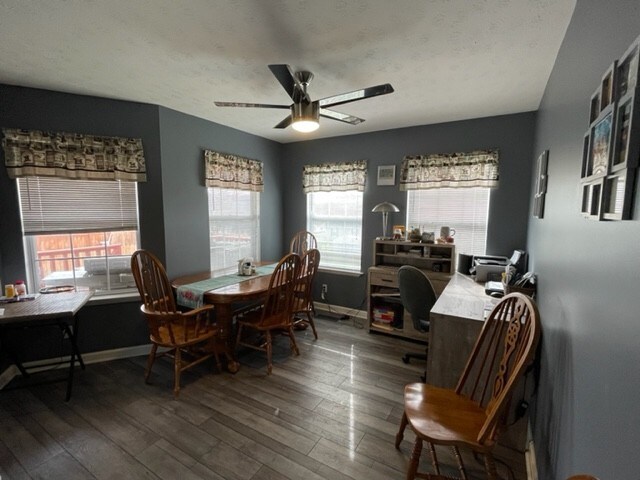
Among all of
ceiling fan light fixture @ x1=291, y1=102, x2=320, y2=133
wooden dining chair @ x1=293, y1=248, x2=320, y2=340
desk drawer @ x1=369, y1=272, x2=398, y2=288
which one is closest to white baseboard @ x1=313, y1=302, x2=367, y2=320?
desk drawer @ x1=369, y1=272, x2=398, y2=288

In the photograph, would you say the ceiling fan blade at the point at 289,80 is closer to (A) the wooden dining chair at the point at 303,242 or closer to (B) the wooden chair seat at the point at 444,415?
(B) the wooden chair seat at the point at 444,415

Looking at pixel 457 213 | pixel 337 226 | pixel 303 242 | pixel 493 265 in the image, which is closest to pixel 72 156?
pixel 303 242

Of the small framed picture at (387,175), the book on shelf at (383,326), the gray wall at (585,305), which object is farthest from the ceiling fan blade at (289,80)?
the book on shelf at (383,326)

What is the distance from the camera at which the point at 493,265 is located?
276 centimetres

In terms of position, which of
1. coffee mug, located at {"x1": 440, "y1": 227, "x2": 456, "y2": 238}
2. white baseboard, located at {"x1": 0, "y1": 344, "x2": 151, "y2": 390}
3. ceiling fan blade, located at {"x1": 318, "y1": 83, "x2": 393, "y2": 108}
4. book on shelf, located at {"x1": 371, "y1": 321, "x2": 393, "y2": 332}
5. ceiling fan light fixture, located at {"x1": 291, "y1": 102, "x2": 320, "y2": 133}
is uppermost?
ceiling fan blade, located at {"x1": 318, "y1": 83, "x2": 393, "y2": 108}

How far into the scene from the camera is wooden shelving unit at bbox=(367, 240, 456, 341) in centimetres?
312

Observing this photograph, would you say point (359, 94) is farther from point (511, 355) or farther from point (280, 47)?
point (511, 355)

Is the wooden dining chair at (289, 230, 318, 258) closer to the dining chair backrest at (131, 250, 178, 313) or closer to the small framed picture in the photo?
the small framed picture

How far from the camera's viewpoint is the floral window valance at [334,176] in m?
3.69

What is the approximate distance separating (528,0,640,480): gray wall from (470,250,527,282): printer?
1.00 metres

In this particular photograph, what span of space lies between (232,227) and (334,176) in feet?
4.99

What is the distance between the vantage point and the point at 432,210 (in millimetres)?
3375

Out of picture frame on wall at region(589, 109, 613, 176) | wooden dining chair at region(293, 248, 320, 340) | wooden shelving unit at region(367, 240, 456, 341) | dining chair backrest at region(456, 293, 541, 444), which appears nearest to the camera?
picture frame on wall at region(589, 109, 613, 176)

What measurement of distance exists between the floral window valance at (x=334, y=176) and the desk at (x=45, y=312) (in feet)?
9.13
